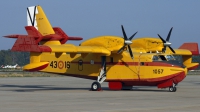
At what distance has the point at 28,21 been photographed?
123ft

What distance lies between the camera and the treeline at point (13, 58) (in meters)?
184

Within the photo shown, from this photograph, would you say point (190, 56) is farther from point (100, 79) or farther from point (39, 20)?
point (39, 20)

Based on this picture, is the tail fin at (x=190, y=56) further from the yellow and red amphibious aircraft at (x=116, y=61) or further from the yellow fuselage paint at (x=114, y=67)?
the yellow fuselage paint at (x=114, y=67)

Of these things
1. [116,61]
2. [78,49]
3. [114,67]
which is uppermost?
[78,49]

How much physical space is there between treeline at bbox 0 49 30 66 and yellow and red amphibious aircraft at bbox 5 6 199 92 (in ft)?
486

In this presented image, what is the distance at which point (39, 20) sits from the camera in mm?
36969

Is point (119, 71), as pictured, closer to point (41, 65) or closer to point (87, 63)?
point (87, 63)

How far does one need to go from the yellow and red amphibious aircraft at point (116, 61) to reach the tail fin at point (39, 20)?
7 cm

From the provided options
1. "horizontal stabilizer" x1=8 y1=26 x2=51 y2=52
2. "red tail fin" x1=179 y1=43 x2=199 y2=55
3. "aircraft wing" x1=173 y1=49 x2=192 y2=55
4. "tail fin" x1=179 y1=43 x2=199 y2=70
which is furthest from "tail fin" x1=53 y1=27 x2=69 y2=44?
"red tail fin" x1=179 y1=43 x2=199 y2=55

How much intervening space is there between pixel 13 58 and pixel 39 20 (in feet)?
527

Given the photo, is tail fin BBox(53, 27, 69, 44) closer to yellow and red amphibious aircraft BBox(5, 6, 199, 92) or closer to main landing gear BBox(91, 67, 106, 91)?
yellow and red amphibious aircraft BBox(5, 6, 199, 92)

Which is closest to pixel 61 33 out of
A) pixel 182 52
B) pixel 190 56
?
pixel 182 52

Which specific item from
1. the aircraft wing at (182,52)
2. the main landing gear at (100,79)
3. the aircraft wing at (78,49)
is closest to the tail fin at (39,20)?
the main landing gear at (100,79)
